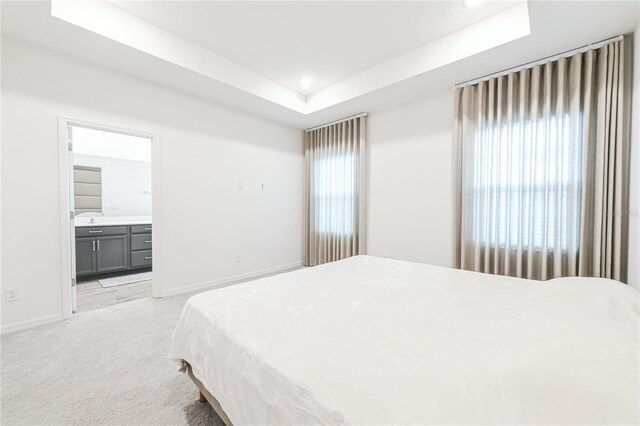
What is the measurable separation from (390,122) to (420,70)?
38.5 inches

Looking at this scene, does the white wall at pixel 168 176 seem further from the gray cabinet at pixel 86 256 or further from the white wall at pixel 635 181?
the white wall at pixel 635 181

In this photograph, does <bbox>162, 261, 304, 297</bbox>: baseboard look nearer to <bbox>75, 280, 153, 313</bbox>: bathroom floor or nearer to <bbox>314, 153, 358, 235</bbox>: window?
<bbox>75, 280, 153, 313</bbox>: bathroom floor

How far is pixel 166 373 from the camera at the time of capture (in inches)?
69.3

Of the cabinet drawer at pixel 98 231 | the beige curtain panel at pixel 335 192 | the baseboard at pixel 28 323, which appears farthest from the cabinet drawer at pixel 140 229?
the beige curtain panel at pixel 335 192

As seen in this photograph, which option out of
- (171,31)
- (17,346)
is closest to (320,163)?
(171,31)

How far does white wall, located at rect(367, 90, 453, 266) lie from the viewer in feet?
10.6

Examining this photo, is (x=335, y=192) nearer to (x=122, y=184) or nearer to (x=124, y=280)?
(x=124, y=280)

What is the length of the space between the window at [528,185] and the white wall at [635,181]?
314 millimetres

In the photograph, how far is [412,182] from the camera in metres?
3.53

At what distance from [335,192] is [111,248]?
358cm

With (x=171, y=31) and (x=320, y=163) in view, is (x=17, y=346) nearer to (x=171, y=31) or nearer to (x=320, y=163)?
(x=171, y=31)

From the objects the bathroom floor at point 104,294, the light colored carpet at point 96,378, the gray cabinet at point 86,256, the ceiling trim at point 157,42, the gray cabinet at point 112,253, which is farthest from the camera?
the gray cabinet at point 112,253

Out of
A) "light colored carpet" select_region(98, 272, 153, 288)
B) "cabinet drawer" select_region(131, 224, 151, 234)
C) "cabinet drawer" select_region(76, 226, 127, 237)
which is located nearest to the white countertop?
"cabinet drawer" select_region(131, 224, 151, 234)

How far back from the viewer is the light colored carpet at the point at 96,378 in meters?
1.40
